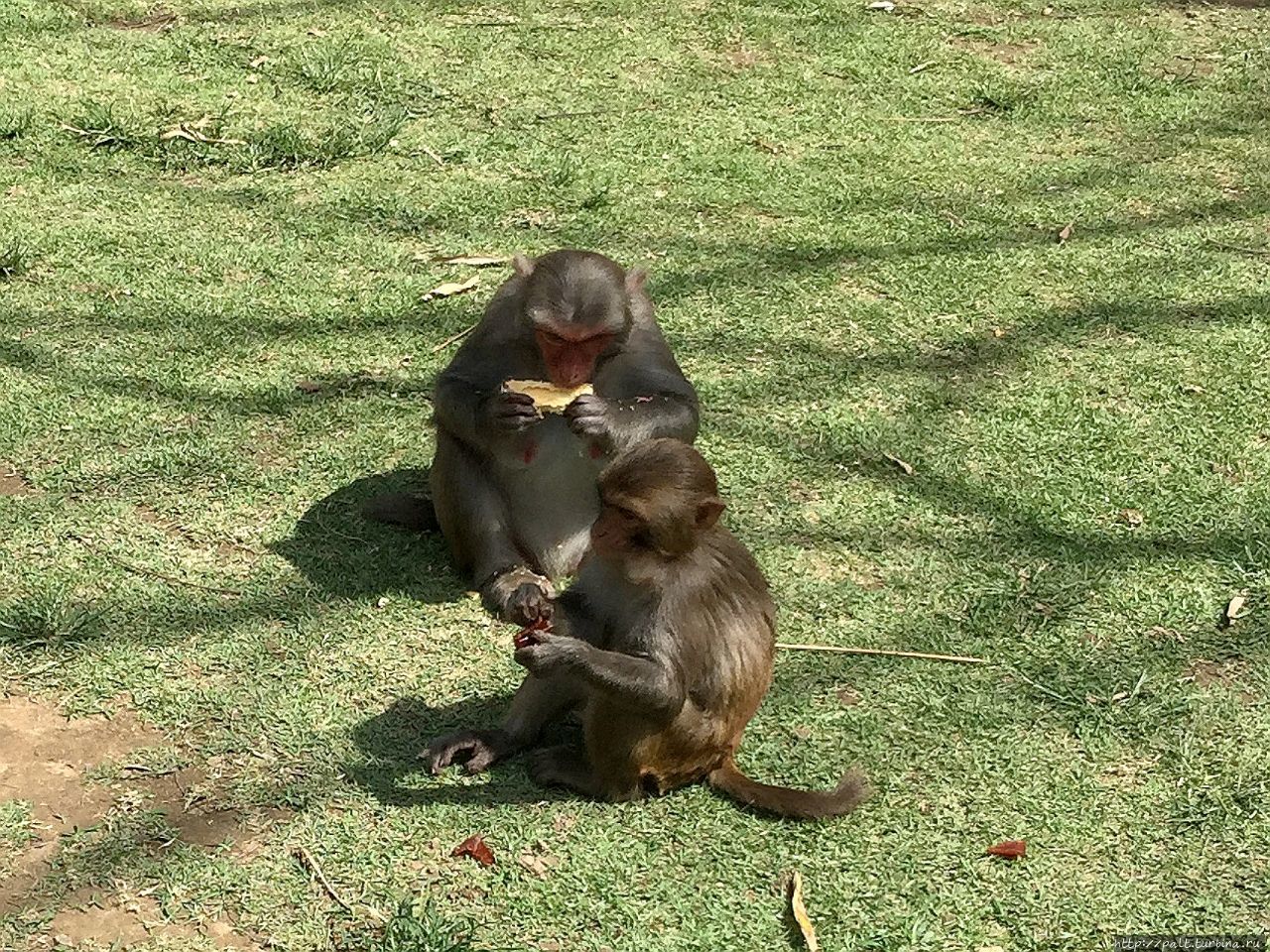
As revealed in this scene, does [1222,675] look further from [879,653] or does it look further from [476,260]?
[476,260]

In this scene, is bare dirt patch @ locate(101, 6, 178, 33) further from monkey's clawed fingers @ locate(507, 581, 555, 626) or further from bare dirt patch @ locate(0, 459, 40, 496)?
monkey's clawed fingers @ locate(507, 581, 555, 626)

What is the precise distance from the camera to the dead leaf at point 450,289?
254 inches

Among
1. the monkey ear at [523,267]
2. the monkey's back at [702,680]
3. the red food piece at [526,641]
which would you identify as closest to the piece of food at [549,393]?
the monkey ear at [523,267]

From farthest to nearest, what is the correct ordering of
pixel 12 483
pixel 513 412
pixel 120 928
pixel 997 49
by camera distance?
pixel 997 49 → pixel 12 483 → pixel 513 412 → pixel 120 928

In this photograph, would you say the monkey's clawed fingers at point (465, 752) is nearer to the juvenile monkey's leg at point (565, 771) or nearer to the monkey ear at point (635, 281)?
the juvenile monkey's leg at point (565, 771)

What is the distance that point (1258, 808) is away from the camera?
4.07 meters

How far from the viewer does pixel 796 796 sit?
12.9ft

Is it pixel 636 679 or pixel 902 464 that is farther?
pixel 902 464

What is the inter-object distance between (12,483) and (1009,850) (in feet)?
10.8

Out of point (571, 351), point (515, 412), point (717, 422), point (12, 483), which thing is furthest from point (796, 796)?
point (12, 483)

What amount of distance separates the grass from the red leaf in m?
0.04

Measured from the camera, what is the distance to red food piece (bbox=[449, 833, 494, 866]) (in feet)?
12.5

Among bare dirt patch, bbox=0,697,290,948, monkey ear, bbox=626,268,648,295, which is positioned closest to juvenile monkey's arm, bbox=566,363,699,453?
monkey ear, bbox=626,268,648,295

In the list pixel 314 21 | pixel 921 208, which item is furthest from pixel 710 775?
pixel 314 21
